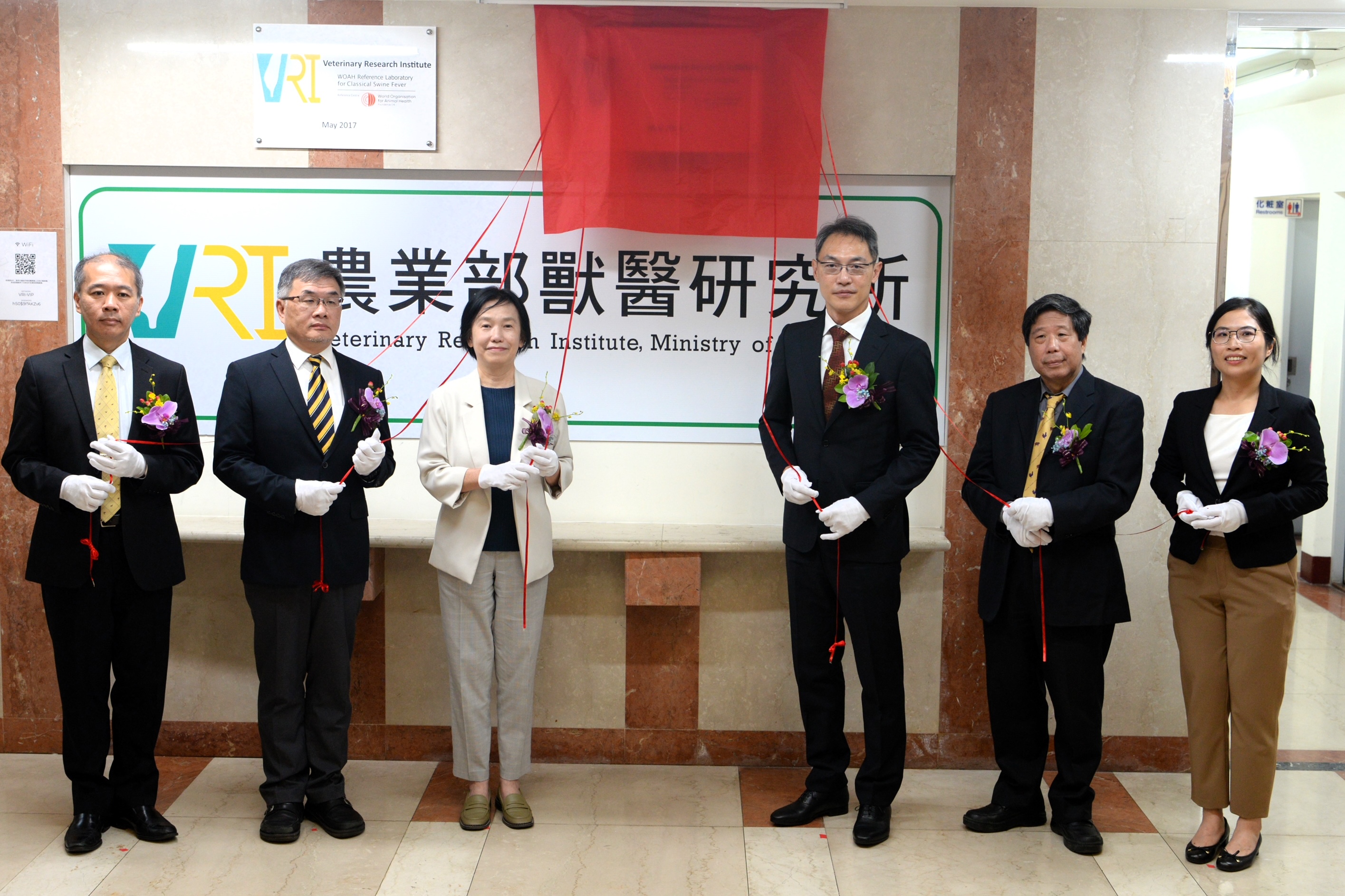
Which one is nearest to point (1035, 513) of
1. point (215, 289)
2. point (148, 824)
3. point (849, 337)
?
point (849, 337)

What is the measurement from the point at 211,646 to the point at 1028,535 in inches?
109

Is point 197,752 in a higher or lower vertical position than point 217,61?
lower

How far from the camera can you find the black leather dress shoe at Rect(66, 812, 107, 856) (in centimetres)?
290

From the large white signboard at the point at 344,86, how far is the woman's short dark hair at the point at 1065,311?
2032 mm

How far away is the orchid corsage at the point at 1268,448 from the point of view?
8.93ft

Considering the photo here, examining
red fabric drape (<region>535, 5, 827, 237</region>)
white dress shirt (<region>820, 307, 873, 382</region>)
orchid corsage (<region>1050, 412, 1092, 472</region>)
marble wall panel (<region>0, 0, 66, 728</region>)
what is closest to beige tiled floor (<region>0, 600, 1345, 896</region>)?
marble wall panel (<region>0, 0, 66, 728</region>)

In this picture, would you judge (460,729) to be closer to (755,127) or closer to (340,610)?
(340,610)

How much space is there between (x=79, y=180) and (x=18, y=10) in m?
0.58

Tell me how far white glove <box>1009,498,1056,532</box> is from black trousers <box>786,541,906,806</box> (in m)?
0.41

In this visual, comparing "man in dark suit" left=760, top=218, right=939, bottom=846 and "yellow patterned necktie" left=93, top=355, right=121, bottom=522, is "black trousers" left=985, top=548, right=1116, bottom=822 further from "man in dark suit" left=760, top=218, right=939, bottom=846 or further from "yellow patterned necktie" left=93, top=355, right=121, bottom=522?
"yellow patterned necktie" left=93, top=355, right=121, bottom=522

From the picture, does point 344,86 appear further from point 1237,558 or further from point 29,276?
point 1237,558

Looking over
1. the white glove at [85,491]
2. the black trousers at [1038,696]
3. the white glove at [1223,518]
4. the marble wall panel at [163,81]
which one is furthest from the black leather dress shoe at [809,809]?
the marble wall panel at [163,81]

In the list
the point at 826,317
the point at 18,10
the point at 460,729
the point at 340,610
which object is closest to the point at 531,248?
the point at 826,317

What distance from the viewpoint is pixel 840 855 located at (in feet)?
9.75
